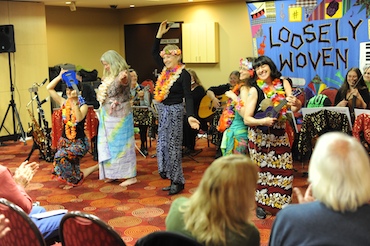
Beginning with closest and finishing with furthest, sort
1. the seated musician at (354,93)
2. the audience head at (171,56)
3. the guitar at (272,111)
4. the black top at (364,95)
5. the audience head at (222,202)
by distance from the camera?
1. the audience head at (222,202)
2. the guitar at (272,111)
3. the audience head at (171,56)
4. the seated musician at (354,93)
5. the black top at (364,95)

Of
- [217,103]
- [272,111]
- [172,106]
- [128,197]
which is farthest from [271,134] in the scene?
[217,103]

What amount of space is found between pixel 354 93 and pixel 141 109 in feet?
9.33

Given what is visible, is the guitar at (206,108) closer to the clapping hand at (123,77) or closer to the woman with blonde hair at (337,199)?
the clapping hand at (123,77)

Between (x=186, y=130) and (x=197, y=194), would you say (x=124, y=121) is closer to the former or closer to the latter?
(x=186, y=130)

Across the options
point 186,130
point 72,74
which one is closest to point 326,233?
point 72,74

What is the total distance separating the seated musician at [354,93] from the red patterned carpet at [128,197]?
1.00 metres

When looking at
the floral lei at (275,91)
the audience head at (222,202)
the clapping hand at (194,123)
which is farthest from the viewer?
the clapping hand at (194,123)

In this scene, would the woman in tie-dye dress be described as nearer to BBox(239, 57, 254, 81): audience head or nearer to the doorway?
BBox(239, 57, 254, 81): audience head

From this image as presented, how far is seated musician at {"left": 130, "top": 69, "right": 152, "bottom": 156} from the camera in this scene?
23.7 feet

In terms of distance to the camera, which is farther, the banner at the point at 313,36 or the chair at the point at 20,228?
the banner at the point at 313,36

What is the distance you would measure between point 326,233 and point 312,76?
23.4 ft

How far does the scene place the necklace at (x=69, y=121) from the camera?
18.9 ft

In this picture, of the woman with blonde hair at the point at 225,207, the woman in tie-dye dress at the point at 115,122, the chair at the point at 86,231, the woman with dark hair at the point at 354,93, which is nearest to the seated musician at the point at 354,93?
the woman with dark hair at the point at 354,93

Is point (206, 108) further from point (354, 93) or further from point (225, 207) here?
point (225, 207)
